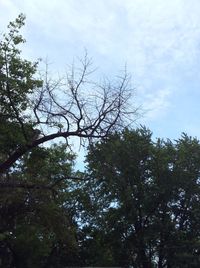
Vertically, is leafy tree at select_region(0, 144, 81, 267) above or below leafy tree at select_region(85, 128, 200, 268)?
below

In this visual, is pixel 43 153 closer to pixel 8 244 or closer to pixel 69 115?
pixel 69 115

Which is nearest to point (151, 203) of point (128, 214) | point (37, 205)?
point (128, 214)

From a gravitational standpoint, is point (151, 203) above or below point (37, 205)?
above

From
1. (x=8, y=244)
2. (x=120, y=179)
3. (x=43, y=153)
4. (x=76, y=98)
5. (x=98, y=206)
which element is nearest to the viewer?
(x=76, y=98)

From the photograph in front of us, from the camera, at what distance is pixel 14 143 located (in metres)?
23.4

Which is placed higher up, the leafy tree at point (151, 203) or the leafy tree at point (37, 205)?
the leafy tree at point (151, 203)

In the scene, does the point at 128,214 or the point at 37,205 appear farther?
the point at 128,214

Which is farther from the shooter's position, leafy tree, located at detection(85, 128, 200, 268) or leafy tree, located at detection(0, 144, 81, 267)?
leafy tree, located at detection(85, 128, 200, 268)

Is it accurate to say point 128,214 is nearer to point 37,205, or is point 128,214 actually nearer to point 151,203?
point 151,203

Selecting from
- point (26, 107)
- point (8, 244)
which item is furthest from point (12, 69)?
point (8, 244)

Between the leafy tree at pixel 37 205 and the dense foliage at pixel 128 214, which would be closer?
the leafy tree at pixel 37 205

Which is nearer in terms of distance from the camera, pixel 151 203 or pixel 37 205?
pixel 37 205

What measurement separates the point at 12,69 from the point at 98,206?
90.8 feet

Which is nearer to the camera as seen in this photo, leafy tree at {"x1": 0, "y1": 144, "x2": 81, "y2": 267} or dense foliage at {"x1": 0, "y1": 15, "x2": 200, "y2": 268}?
leafy tree at {"x1": 0, "y1": 144, "x2": 81, "y2": 267}
